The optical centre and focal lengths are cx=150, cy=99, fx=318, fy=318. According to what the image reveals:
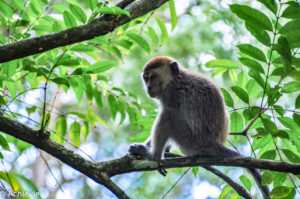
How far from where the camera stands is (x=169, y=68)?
5.47 m

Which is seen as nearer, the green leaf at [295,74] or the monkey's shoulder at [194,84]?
the green leaf at [295,74]

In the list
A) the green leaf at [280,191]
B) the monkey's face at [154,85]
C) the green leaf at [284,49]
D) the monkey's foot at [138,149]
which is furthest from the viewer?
the monkey's face at [154,85]

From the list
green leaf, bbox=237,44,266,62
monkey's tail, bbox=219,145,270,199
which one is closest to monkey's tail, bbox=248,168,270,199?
monkey's tail, bbox=219,145,270,199

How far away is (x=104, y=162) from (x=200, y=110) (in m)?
1.67

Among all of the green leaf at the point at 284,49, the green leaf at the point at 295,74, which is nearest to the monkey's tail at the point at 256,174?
the green leaf at the point at 295,74

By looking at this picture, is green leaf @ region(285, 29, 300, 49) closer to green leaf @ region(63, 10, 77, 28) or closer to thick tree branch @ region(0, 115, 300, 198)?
thick tree branch @ region(0, 115, 300, 198)

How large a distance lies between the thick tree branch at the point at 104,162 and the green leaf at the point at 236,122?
740 millimetres

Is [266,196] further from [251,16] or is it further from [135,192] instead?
[135,192]

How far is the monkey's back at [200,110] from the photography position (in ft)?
14.6

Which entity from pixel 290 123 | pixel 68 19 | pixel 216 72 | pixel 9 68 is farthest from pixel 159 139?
pixel 9 68

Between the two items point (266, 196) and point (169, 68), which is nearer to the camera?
point (266, 196)

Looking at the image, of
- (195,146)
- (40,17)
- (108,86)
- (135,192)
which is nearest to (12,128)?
(40,17)

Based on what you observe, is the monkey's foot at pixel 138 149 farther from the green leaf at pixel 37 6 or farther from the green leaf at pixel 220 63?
the green leaf at pixel 37 6

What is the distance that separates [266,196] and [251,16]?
2.06 m
